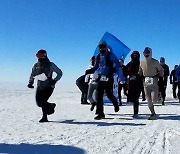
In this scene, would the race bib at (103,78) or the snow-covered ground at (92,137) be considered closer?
the snow-covered ground at (92,137)

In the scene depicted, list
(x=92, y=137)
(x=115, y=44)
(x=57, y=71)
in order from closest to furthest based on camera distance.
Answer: (x=92, y=137), (x=57, y=71), (x=115, y=44)

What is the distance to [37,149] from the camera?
5.34m

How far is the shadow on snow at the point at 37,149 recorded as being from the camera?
515 centimetres

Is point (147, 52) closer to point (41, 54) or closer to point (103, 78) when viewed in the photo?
point (103, 78)

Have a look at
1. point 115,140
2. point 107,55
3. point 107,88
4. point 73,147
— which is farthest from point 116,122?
point 73,147

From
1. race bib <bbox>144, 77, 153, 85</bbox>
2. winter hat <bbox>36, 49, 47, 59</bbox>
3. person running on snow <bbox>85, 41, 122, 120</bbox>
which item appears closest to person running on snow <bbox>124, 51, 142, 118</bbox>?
race bib <bbox>144, 77, 153, 85</bbox>

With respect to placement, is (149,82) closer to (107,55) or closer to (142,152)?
(107,55)

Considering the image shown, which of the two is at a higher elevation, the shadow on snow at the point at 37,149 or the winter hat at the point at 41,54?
the winter hat at the point at 41,54

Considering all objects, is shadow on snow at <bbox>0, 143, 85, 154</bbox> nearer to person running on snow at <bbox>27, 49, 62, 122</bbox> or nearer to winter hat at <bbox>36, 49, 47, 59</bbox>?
person running on snow at <bbox>27, 49, 62, 122</bbox>

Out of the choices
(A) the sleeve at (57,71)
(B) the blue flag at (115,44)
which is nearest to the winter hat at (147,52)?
(A) the sleeve at (57,71)

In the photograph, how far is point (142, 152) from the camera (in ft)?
16.7

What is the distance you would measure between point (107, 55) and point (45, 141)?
3642mm

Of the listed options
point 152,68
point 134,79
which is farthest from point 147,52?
point 134,79

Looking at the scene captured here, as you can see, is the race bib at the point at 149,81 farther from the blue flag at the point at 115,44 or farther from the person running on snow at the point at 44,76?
the blue flag at the point at 115,44
